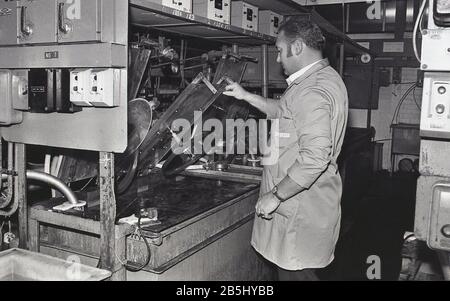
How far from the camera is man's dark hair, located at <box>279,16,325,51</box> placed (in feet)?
7.14

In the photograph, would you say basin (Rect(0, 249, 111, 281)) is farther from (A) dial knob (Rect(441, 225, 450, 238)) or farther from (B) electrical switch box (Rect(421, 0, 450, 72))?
(B) electrical switch box (Rect(421, 0, 450, 72))

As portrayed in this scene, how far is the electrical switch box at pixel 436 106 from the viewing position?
1355 mm

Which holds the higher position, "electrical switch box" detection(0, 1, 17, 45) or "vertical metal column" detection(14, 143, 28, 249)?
"electrical switch box" detection(0, 1, 17, 45)

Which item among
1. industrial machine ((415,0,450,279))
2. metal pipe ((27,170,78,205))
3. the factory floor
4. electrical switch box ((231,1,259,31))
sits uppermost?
electrical switch box ((231,1,259,31))

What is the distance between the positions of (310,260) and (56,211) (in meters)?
1.29

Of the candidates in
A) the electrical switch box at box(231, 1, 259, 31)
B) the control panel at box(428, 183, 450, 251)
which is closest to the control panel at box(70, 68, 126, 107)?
the control panel at box(428, 183, 450, 251)

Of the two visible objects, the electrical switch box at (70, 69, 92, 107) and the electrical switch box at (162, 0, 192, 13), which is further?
the electrical switch box at (162, 0, 192, 13)

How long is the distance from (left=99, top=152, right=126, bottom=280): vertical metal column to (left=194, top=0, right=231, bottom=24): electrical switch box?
1.15m

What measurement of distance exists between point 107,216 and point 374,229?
4022mm

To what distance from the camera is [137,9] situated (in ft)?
6.75

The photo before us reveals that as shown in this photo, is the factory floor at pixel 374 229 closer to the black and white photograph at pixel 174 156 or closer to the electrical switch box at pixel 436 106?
the black and white photograph at pixel 174 156

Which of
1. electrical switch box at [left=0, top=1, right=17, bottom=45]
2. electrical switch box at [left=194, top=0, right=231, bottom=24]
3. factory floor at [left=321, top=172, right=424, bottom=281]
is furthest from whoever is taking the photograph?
factory floor at [left=321, top=172, right=424, bottom=281]

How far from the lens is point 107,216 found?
1823 mm
